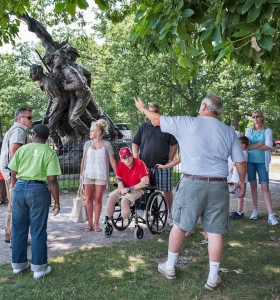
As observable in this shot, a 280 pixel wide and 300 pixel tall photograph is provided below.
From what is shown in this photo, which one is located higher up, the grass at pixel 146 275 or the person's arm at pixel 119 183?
the person's arm at pixel 119 183

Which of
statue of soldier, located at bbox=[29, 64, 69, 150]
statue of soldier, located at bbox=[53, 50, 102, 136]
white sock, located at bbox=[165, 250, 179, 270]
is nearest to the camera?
white sock, located at bbox=[165, 250, 179, 270]

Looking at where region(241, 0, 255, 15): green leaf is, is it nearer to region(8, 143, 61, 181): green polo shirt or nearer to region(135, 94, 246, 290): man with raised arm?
region(135, 94, 246, 290): man with raised arm

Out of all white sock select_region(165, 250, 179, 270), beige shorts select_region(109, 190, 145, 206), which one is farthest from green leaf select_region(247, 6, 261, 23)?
beige shorts select_region(109, 190, 145, 206)

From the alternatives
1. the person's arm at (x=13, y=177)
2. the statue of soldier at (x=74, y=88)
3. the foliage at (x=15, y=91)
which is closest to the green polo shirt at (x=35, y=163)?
the person's arm at (x=13, y=177)

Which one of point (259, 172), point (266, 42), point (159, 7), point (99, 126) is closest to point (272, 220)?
point (259, 172)

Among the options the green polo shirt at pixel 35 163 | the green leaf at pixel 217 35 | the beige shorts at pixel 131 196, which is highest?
the green leaf at pixel 217 35

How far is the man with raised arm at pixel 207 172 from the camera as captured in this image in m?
4.04

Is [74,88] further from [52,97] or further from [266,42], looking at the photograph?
[266,42]

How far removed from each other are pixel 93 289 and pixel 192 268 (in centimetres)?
127

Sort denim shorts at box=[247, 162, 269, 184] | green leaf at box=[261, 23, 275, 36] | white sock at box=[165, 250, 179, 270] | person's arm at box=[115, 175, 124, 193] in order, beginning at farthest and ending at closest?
denim shorts at box=[247, 162, 269, 184]
person's arm at box=[115, 175, 124, 193]
white sock at box=[165, 250, 179, 270]
green leaf at box=[261, 23, 275, 36]

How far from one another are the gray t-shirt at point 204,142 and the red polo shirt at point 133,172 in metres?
1.89

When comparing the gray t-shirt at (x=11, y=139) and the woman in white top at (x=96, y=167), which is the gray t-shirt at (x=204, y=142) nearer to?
the gray t-shirt at (x=11, y=139)

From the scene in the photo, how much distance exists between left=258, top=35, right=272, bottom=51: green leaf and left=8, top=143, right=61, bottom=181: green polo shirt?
2528 mm

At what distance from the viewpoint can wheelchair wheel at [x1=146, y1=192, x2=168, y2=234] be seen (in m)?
5.90
